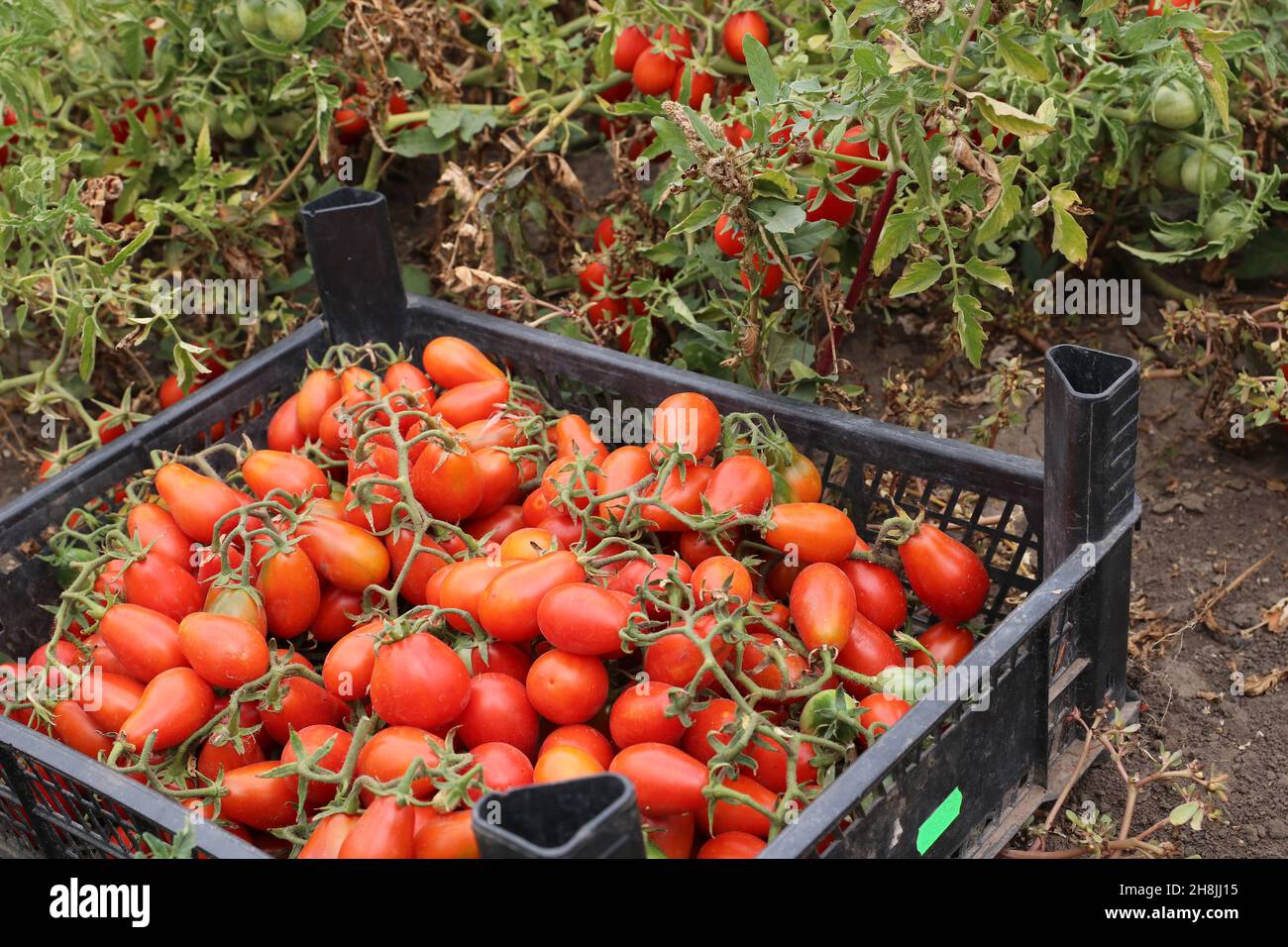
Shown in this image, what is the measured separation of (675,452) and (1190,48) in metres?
0.86

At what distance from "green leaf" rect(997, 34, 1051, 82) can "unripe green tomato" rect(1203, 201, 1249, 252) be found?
0.89 metres

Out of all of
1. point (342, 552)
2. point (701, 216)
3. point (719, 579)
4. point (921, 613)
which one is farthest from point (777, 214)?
point (342, 552)

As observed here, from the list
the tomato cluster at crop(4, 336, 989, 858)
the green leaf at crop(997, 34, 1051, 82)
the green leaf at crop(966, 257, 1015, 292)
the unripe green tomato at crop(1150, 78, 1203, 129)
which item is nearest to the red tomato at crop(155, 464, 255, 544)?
the tomato cluster at crop(4, 336, 989, 858)

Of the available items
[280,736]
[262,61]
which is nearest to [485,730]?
[280,736]

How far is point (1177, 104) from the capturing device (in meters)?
2.20

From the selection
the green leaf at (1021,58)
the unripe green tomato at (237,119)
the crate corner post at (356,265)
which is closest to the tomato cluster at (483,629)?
the crate corner post at (356,265)

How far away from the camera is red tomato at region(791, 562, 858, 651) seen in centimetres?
160

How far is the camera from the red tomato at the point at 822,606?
5.26 ft

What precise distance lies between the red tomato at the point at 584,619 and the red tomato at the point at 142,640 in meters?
0.50

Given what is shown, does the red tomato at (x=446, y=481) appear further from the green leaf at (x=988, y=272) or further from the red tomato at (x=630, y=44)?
the red tomato at (x=630, y=44)

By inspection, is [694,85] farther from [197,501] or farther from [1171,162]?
[197,501]

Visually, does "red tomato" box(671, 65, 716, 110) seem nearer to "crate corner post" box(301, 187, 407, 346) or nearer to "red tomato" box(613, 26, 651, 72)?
"red tomato" box(613, 26, 651, 72)
